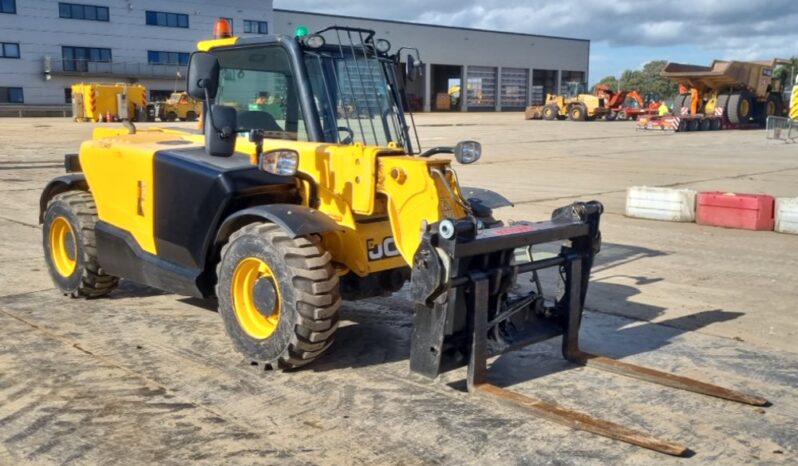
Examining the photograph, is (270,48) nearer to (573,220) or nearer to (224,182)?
(224,182)

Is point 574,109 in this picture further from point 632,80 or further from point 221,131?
point 632,80

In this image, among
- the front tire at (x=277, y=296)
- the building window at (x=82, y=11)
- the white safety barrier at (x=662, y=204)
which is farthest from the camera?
the building window at (x=82, y=11)

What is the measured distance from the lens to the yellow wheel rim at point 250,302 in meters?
5.11

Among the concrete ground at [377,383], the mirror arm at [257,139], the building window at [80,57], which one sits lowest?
the concrete ground at [377,383]

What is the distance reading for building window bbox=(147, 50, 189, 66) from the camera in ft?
209

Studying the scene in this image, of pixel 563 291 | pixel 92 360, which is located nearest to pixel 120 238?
pixel 92 360

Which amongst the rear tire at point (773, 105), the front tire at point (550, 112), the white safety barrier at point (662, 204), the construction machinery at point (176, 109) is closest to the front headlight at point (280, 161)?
the white safety barrier at point (662, 204)

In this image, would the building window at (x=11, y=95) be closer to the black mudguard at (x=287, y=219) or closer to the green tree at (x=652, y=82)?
the black mudguard at (x=287, y=219)

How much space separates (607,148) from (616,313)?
69.9 ft

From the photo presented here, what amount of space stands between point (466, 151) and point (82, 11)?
6184 centimetres

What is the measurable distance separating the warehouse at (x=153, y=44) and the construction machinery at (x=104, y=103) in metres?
8.27

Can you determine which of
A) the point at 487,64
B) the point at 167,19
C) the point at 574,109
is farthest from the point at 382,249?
the point at 487,64

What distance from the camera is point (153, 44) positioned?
63.8m

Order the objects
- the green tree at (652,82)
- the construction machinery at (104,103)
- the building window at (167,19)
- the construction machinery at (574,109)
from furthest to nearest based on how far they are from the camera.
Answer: the green tree at (652,82) < the building window at (167,19) < the construction machinery at (574,109) < the construction machinery at (104,103)
